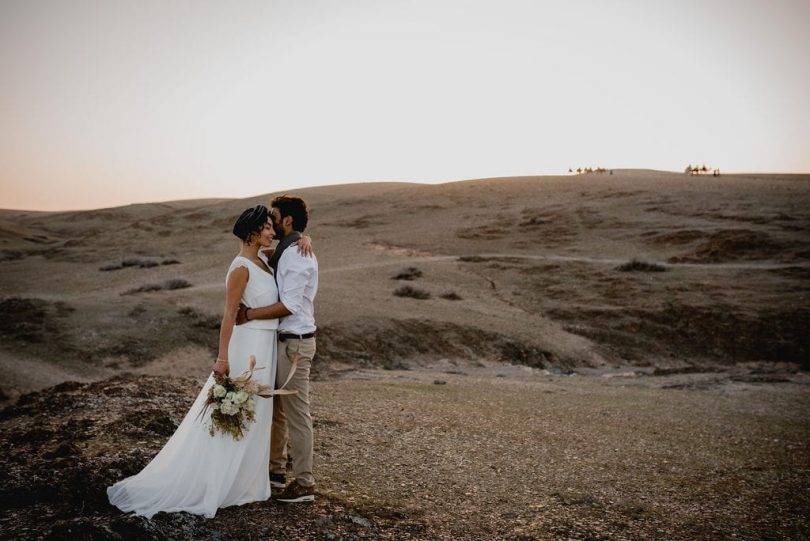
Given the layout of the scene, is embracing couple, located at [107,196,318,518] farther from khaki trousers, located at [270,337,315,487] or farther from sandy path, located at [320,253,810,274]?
sandy path, located at [320,253,810,274]

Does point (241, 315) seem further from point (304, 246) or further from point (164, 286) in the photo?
point (164, 286)

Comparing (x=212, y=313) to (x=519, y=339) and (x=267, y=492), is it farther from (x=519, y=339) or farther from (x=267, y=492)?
(x=267, y=492)

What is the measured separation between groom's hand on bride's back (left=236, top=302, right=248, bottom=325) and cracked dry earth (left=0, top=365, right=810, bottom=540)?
63.4 inches

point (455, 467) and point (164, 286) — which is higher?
point (164, 286)

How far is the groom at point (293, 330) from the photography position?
5.12 m

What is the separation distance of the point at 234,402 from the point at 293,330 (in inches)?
31.9

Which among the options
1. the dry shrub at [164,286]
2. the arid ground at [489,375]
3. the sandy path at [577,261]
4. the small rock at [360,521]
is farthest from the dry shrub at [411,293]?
the small rock at [360,521]

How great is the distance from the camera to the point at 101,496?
493 cm

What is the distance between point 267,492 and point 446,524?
174 centimetres

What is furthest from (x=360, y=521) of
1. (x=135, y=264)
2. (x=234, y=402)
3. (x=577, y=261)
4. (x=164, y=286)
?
(x=135, y=264)

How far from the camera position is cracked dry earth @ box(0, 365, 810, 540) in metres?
4.99

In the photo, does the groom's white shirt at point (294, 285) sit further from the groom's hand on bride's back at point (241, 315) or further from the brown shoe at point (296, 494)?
the brown shoe at point (296, 494)

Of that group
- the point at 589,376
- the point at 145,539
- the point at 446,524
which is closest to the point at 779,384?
the point at 589,376

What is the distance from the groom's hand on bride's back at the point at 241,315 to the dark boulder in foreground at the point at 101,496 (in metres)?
1.62
